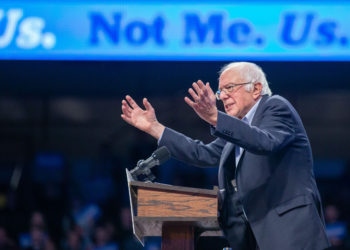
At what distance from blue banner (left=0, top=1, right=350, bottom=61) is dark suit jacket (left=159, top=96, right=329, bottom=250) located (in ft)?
9.02

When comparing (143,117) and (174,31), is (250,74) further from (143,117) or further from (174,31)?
(174,31)

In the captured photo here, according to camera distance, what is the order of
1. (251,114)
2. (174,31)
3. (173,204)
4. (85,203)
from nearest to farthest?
(173,204)
(251,114)
(174,31)
(85,203)

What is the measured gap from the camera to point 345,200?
5.40 metres

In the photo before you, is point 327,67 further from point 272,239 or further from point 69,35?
point 272,239

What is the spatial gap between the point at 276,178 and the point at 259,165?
78 mm

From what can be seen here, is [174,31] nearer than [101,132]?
Yes

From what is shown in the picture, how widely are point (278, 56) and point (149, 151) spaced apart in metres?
1.65

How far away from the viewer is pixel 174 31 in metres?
5.09

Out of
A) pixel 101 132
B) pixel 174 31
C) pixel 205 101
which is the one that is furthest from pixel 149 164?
pixel 101 132

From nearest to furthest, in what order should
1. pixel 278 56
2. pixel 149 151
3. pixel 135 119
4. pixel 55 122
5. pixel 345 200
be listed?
pixel 135 119
pixel 278 56
pixel 345 200
pixel 149 151
pixel 55 122

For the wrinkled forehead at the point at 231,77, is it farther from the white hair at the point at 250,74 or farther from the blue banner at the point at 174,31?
the blue banner at the point at 174,31

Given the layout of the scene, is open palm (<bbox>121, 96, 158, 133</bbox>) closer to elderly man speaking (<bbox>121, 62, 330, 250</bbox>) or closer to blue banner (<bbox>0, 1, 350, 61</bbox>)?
elderly man speaking (<bbox>121, 62, 330, 250</bbox>)

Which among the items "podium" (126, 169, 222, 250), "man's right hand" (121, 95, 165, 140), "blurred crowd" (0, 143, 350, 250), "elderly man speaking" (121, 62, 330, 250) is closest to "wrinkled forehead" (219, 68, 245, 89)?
"elderly man speaking" (121, 62, 330, 250)

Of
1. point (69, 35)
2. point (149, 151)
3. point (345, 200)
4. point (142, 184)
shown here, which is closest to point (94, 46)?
point (69, 35)
